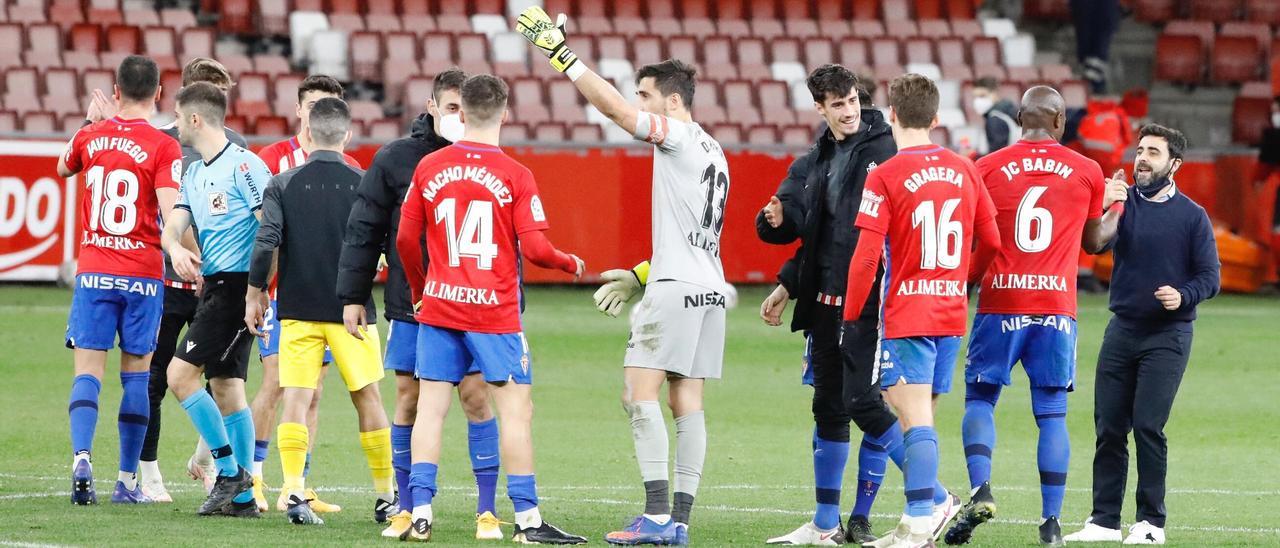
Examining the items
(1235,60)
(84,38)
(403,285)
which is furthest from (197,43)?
(403,285)

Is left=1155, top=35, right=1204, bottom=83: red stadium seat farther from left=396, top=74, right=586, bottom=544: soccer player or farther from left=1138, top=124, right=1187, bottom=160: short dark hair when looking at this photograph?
left=396, top=74, right=586, bottom=544: soccer player

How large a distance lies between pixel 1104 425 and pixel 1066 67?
17785 millimetres

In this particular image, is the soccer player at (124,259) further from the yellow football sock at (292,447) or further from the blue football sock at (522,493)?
the blue football sock at (522,493)

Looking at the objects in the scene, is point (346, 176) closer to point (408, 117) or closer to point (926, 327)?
point (926, 327)

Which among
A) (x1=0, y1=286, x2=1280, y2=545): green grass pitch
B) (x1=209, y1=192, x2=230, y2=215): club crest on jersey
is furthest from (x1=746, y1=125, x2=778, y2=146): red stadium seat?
(x1=209, y1=192, x2=230, y2=215): club crest on jersey

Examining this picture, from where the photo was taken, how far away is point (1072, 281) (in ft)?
26.9

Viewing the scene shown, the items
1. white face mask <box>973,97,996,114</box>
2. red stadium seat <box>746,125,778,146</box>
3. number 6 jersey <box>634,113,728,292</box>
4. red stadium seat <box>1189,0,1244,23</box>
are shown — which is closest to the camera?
number 6 jersey <box>634,113,728,292</box>

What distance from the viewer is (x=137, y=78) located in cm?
900

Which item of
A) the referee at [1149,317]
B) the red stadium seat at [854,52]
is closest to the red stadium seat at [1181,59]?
the red stadium seat at [854,52]

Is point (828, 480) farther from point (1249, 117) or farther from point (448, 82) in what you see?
point (1249, 117)

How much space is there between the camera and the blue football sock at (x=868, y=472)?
8.10 metres

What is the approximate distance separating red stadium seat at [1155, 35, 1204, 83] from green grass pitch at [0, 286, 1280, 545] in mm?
9095

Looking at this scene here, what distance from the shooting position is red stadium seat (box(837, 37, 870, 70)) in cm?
2492

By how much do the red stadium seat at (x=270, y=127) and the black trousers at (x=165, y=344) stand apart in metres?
11.0
